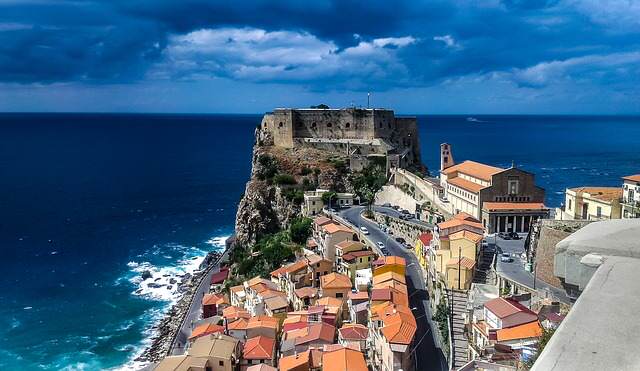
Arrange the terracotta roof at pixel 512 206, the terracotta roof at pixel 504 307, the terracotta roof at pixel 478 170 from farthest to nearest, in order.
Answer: the terracotta roof at pixel 478 170
the terracotta roof at pixel 512 206
the terracotta roof at pixel 504 307

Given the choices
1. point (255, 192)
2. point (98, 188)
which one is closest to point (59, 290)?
point (255, 192)

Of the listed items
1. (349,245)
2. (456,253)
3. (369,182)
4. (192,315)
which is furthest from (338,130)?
(456,253)

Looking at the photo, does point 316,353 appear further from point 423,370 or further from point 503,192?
point 503,192

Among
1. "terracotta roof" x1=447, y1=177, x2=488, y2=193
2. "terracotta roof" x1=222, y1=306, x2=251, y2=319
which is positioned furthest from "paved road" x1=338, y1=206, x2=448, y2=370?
"terracotta roof" x1=222, y1=306, x2=251, y2=319

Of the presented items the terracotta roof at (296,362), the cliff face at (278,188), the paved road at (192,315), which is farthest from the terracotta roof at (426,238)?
the cliff face at (278,188)

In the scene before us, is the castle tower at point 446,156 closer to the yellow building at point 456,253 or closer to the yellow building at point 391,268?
the yellow building at point 456,253

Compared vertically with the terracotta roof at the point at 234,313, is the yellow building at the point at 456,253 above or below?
above
